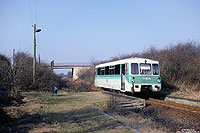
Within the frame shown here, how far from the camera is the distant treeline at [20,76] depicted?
13.8 metres

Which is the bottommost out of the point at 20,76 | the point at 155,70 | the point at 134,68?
the point at 20,76

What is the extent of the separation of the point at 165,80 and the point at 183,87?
222 cm

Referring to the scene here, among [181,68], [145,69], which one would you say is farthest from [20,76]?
[181,68]

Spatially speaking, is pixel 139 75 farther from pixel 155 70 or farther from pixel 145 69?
pixel 155 70

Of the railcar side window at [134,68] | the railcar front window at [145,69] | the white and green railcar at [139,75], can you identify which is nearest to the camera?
the white and green railcar at [139,75]

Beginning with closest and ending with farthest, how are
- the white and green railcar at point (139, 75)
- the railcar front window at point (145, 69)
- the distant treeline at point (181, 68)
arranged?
the white and green railcar at point (139, 75) < the railcar front window at point (145, 69) < the distant treeline at point (181, 68)

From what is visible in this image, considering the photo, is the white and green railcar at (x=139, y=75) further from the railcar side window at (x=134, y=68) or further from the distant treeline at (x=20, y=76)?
the distant treeline at (x=20, y=76)

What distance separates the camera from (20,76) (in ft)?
52.5

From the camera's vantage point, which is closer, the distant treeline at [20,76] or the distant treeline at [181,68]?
the distant treeline at [20,76]

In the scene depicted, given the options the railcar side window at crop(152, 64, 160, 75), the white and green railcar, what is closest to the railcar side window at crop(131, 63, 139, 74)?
the white and green railcar

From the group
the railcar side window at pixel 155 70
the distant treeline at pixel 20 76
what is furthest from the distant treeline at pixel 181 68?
the distant treeline at pixel 20 76

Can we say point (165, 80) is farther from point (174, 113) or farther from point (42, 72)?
point (42, 72)

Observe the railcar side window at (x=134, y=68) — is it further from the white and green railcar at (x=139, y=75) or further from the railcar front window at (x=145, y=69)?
the railcar front window at (x=145, y=69)

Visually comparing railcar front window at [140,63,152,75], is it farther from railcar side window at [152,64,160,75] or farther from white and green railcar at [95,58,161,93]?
railcar side window at [152,64,160,75]
